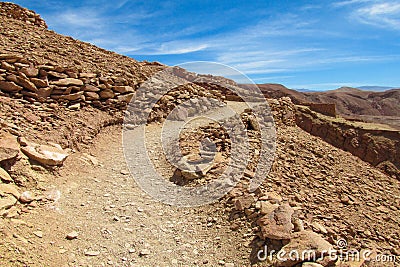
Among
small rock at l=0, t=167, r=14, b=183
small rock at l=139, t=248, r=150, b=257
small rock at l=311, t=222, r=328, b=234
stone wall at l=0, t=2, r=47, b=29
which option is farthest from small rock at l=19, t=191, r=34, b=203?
stone wall at l=0, t=2, r=47, b=29

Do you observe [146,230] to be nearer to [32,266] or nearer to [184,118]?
[32,266]

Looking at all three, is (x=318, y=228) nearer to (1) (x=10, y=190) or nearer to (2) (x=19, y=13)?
(1) (x=10, y=190)

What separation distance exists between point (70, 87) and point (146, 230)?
15.7ft

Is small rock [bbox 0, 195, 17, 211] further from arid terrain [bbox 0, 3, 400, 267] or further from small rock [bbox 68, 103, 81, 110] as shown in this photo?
small rock [bbox 68, 103, 81, 110]

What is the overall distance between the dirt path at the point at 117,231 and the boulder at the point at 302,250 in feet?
1.80

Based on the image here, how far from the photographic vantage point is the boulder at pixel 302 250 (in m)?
3.06

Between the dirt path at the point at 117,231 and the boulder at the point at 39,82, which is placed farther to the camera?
the boulder at the point at 39,82

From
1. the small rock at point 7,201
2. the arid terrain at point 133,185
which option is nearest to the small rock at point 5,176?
the arid terrain at point 133,185

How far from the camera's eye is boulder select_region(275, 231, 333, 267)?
306 centimetres

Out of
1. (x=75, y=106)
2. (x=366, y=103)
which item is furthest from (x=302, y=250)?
(x=366, y=103)

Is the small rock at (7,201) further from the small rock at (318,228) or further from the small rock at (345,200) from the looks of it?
the small rock at (345,200)

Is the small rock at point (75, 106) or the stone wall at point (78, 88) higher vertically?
the stone wall at point (78, 88)

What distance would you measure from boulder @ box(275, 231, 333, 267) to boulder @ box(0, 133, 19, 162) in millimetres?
3959

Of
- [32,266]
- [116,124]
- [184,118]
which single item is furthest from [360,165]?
[32,266]
